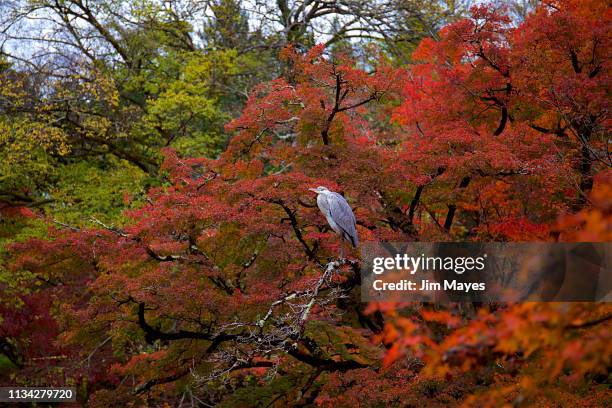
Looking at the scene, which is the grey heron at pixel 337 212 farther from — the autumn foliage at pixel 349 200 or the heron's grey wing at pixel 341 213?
the autumn foliage at pixel 349 200

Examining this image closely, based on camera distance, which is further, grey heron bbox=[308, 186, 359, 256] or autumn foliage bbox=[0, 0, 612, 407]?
autumn foliage bbox=[0, 0, 612, 407]

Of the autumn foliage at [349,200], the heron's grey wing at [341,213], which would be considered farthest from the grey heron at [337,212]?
the autumn foliage at [349,200]

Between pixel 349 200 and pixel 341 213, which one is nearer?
pixel 341 213

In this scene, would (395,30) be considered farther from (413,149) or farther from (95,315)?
(95,315)

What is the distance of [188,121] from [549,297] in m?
10.6

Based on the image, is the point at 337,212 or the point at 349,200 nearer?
the point at 337,212

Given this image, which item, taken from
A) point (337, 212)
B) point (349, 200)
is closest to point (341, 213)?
point (337, 212)

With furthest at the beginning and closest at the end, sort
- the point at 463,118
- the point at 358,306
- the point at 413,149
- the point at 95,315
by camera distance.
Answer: the point at 358,306
the point at 463,118
the point at 413,149
the point at 95,315

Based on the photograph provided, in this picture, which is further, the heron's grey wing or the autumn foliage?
the autumn foliage

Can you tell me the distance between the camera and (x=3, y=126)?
12359mm

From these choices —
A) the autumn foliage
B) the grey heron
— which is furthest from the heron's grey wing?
the autumn foliage

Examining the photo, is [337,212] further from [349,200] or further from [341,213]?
[349,200]

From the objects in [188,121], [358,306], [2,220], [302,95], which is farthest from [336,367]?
[2,220]

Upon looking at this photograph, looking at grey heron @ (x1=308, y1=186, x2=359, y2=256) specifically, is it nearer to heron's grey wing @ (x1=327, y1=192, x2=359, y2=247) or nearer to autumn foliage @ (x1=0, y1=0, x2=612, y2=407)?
heron's grey wing @ (x1=327, y1=192, x2=359, y2=247)
